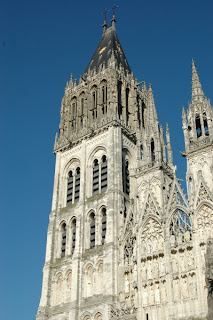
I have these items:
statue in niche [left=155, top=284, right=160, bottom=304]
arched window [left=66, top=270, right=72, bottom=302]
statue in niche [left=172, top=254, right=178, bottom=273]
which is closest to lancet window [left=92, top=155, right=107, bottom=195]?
arched window [left=66, top=270, right=72, bottom=302]

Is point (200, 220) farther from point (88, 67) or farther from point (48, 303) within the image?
point (88, 67)

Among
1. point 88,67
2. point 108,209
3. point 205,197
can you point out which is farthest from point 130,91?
point 205,197

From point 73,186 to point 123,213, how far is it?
6.92 m

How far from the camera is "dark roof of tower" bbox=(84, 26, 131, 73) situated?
50.6 metres

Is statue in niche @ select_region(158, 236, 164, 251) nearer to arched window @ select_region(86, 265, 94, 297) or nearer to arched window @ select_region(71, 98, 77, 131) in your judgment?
arched window @ select_region(86, 265, 94, 297)

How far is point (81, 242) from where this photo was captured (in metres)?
37.8

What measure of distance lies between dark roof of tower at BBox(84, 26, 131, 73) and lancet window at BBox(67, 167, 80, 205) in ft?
43.3

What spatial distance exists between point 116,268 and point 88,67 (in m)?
25.6

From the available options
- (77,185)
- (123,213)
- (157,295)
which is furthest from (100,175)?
(157,295)

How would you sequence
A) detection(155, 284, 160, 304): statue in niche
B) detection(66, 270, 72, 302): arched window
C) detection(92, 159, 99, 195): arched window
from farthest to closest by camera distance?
detection(92, 159, 99, 195): arched window
detection(66, 270, 72, 302): arched window
detection(155, 284, 160, 304): statue in niche

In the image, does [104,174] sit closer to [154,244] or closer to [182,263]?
[154,244]

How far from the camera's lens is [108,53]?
51.0 m

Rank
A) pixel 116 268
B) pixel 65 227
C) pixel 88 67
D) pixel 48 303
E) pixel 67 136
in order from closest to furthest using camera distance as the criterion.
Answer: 1. pixel 116 268
2. pixel 48 303
3. pixel 65 227
4. pixel 67 136
5. pixel 88 67

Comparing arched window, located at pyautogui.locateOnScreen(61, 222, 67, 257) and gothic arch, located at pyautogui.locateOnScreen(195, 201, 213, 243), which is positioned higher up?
arched window, located at pyautogui.locateOnScreen(61, 222, 67, 257)
